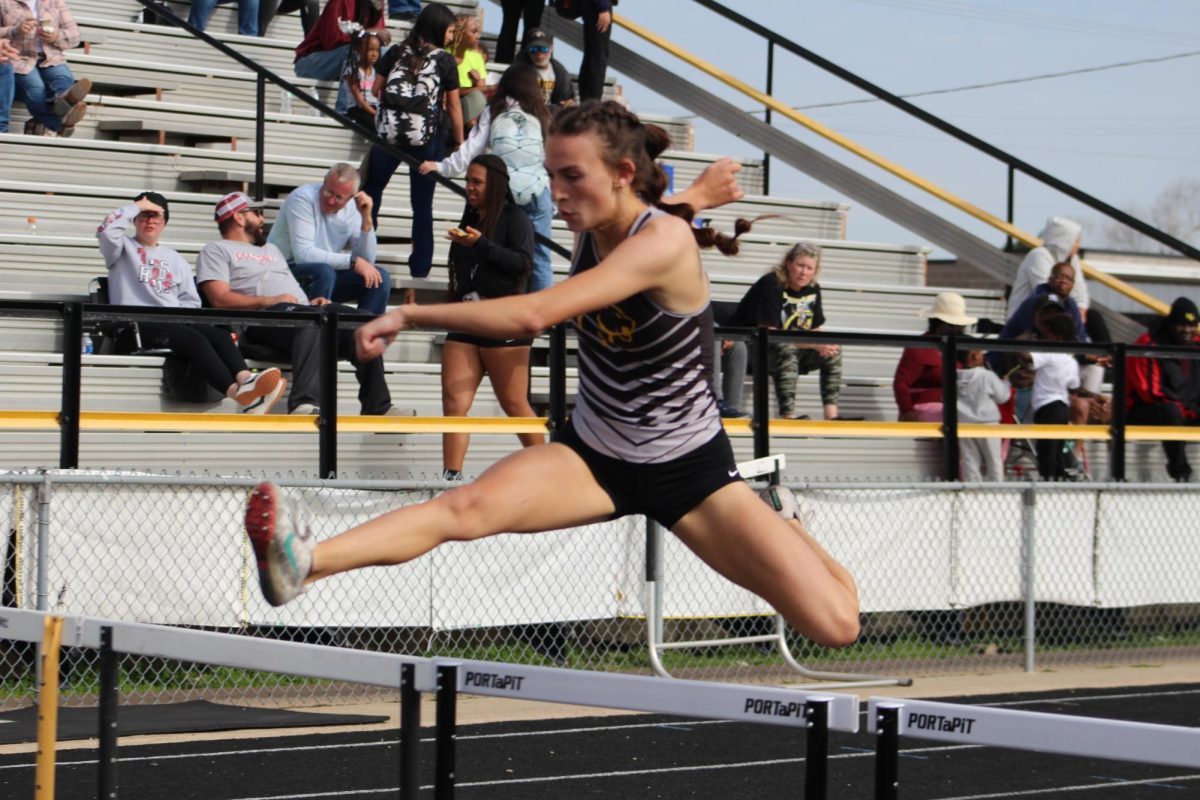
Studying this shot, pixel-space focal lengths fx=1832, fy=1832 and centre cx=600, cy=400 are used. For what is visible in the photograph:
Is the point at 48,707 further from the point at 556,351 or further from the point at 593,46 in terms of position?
the point at 593,46

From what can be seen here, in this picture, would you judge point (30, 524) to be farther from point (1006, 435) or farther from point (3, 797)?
point (1006, 435)

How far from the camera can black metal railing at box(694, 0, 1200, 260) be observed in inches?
613

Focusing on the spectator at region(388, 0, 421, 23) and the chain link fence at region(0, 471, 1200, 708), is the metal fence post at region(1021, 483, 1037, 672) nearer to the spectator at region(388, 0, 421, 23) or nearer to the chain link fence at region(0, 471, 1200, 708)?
the chain link fence at region(0, 471, 1200, 708)

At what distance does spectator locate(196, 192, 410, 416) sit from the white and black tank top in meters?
5.71

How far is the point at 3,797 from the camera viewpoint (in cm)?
719

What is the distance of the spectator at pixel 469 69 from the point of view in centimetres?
1473

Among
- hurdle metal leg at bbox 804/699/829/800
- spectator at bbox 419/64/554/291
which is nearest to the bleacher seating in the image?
spectator at bbox 419/64/554/291

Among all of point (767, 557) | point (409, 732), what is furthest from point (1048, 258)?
point (409, 732)

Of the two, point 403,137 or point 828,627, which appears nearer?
point 828,627

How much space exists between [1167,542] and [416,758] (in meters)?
9.60

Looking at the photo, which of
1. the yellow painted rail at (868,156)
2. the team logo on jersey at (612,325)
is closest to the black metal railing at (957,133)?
the yellow painted rail at (868,156)

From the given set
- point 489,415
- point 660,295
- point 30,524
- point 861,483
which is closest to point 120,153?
point 489,415

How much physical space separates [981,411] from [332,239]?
4.70 meters

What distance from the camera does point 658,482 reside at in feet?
17.0
